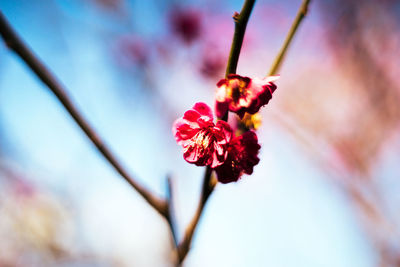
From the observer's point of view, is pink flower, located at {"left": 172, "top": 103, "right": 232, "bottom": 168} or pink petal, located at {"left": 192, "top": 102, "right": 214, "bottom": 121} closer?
pink flower, located at {"left": 172, "top": 103, "right": 232, "bottom": 168}

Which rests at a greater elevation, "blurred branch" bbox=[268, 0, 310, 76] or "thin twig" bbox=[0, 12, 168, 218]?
"blurred branch" bbox=[268, 0, 310, 76]

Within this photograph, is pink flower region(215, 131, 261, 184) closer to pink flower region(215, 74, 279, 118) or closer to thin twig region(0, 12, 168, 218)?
pink flower region(215, 74, 279, 118)

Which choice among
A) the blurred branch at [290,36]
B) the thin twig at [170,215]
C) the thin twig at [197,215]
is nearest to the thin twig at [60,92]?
the thin twig at [170,215]

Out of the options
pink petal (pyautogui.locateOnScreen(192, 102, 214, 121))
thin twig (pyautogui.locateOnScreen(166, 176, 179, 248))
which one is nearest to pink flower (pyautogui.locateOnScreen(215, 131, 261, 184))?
pink petal (pyautogui.locateOnScreen(192, 102, 214, 121))

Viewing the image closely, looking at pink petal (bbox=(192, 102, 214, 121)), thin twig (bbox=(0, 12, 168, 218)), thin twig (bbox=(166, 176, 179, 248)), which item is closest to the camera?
thin twig (bbox=(0, 12, 168, 218))

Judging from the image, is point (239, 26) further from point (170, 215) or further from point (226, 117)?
point (170, 215)

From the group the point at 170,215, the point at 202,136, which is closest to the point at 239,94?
the point at 202,136

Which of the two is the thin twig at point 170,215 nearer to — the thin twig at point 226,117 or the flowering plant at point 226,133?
the thin twig at point 226,117

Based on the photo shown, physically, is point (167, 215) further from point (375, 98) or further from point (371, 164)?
point (371, 164)
